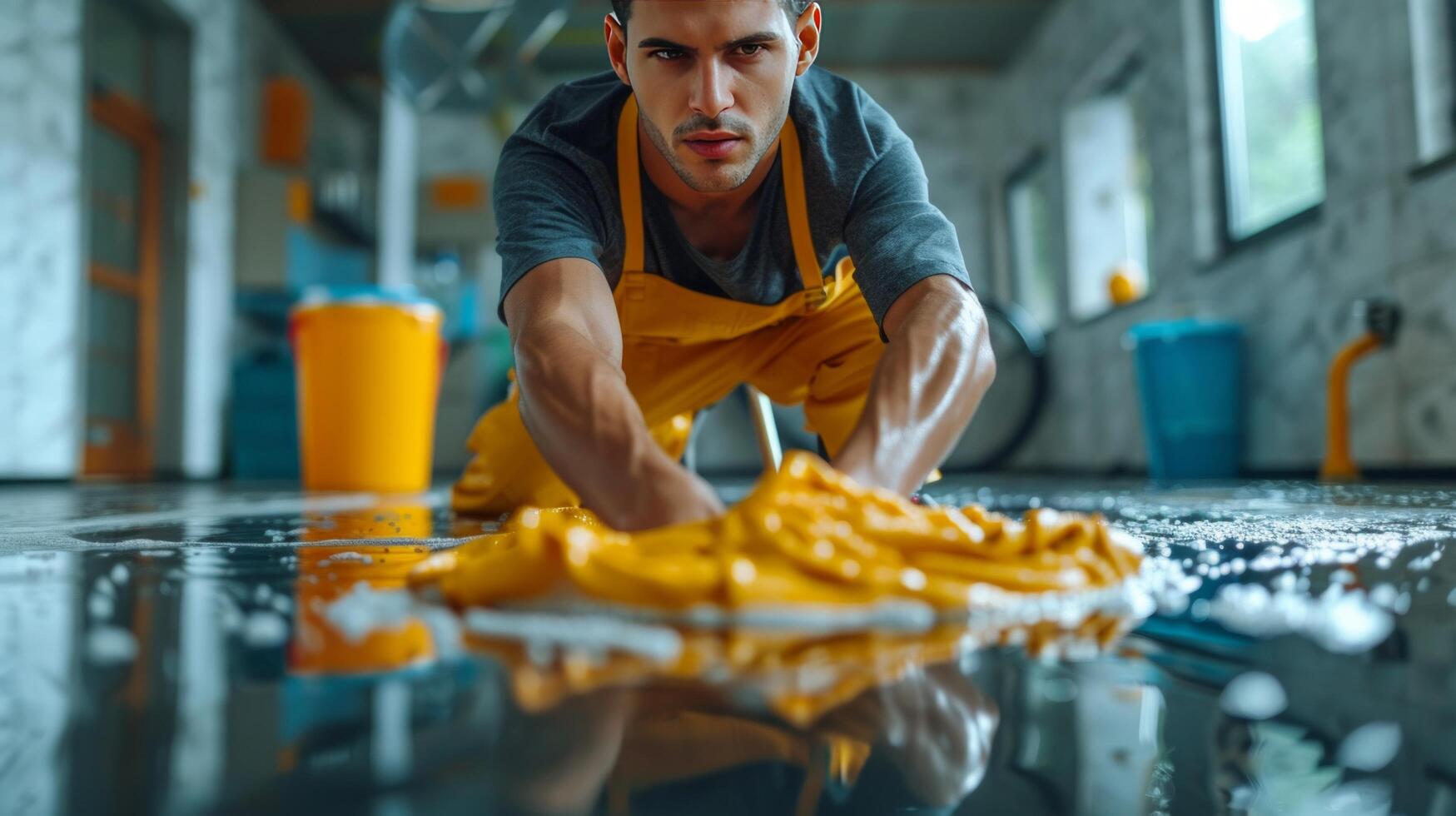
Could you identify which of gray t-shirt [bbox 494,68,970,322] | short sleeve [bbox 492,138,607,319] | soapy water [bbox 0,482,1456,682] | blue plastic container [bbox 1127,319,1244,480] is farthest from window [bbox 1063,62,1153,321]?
short sleeve [bbox 492,138,607,319]

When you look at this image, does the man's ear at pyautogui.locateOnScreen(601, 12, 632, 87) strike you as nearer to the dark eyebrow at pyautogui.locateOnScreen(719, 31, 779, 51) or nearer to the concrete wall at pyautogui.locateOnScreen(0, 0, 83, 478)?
the dark eyebrow at pyautogui.locateOnScreen(719, 31, 779, 51)

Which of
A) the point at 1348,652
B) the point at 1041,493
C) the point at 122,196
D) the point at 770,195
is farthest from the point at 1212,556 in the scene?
the point at 122,196

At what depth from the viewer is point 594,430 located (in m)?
0.83

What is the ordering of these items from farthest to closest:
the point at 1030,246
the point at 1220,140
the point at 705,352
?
1. the point at 1030,246
2. the point at 1220,140
3. the point at 705,352

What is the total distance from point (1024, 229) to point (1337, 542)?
5.17m

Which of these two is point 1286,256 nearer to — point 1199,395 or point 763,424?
point 1199,395

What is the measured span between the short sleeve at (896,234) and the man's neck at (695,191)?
0.13 meters

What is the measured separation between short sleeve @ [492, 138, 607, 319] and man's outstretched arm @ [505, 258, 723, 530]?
0.02 metres

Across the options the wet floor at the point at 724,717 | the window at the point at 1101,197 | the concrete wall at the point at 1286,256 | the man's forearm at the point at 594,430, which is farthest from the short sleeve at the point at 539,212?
the window at the point at 1101,197

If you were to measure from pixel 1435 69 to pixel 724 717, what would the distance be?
294 centimetres

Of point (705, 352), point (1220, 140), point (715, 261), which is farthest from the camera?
point (1220, 140)

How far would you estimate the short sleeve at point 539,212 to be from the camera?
1.07 meters

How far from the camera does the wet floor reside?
35 cm

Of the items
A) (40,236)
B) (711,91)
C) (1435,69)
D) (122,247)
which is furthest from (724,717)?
(122,247)
